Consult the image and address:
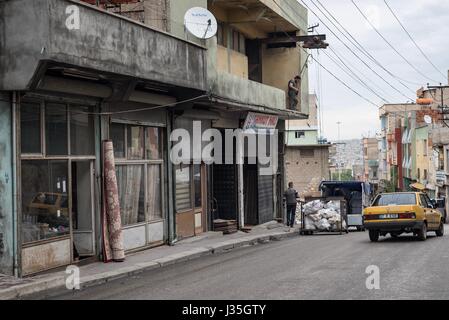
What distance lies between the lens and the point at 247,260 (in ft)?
51.8

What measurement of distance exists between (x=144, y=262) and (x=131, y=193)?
113 inches

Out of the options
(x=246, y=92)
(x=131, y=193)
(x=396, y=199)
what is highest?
(x=246, y=92)

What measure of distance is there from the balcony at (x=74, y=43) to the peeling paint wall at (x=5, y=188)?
2.03 feet

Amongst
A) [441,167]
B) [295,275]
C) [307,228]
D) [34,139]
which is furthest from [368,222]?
[441,167]

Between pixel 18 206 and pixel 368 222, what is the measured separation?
1129cm

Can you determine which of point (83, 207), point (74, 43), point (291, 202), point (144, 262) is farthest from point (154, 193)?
point (291, 202)

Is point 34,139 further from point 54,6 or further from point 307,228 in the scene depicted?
point 307,228

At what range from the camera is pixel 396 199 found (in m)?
20.8

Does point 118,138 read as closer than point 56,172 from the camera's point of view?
No

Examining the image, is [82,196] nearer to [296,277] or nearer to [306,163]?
[296,277]

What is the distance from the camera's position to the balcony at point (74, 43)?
12.3 metres

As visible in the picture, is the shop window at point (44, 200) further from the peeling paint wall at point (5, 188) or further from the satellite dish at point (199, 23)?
the satellite dish at point (199, 23)

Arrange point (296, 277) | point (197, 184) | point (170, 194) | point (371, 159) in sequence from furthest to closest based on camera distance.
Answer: point (371, 159) → point (197, 184) → point (170, 194) → point (296, 277)
